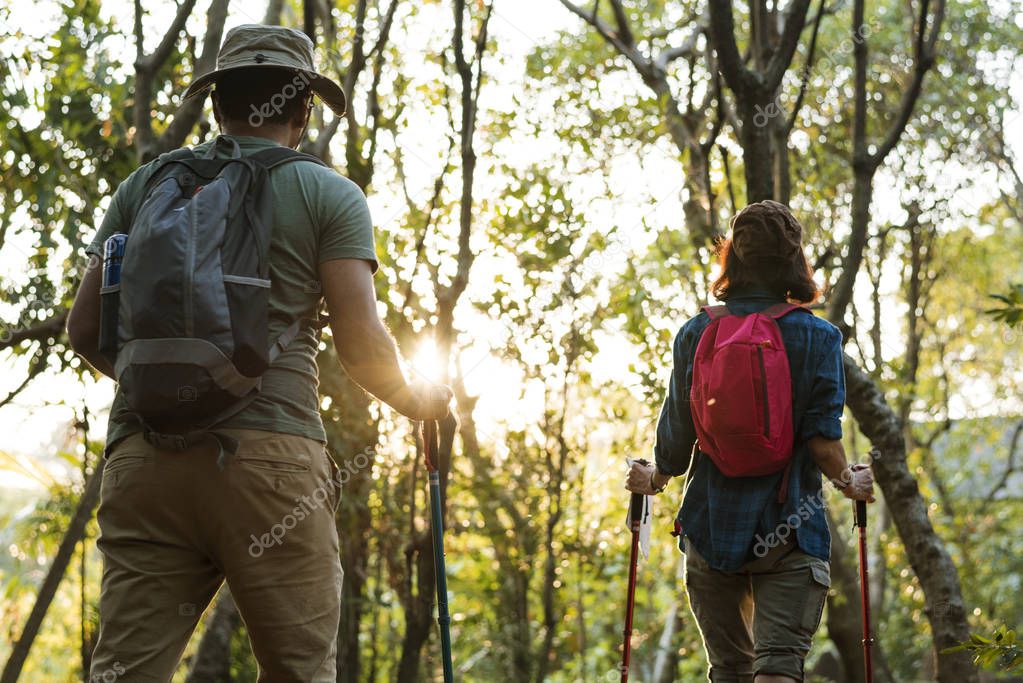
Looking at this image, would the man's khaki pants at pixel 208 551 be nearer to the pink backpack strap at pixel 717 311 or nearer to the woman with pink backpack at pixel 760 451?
the woman with pink backpack at pixel 760 451

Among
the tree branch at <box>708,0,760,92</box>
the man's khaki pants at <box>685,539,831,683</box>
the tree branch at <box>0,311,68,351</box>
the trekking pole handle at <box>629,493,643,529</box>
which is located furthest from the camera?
the tree branch at <box>0,311,68,351</box>

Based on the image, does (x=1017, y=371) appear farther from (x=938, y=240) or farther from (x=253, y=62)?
(x=253, y=62)

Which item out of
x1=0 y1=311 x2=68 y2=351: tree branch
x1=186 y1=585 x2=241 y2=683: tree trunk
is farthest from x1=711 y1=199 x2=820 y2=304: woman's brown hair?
x1=0 y1=311 x2=68 y2=351: tree branch

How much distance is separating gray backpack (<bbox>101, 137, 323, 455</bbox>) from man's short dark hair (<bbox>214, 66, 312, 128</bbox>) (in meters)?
0.30

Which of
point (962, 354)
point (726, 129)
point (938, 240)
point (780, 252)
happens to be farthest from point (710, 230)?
point (962, 354)

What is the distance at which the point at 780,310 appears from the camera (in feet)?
10.9

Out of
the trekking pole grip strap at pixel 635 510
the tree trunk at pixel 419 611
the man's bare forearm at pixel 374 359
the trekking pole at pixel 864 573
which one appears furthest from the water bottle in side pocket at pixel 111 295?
the tree trunk at pixel 419 611

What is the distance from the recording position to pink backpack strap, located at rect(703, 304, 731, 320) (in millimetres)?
3398

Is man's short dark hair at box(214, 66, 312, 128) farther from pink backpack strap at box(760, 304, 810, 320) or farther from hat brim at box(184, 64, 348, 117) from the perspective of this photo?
pink backpack strap at box(760, 304, 810, 320)

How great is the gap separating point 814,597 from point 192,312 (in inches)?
74.9

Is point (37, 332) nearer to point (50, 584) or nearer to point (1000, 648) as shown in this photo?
point (50, 584)

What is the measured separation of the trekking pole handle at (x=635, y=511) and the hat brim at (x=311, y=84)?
5.58ft

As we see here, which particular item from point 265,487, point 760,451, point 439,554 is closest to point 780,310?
point 760,451

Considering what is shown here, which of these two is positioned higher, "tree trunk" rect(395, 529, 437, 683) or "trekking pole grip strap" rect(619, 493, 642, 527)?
"trekking pole grip strap" rect(619, 493, 642, 527)
